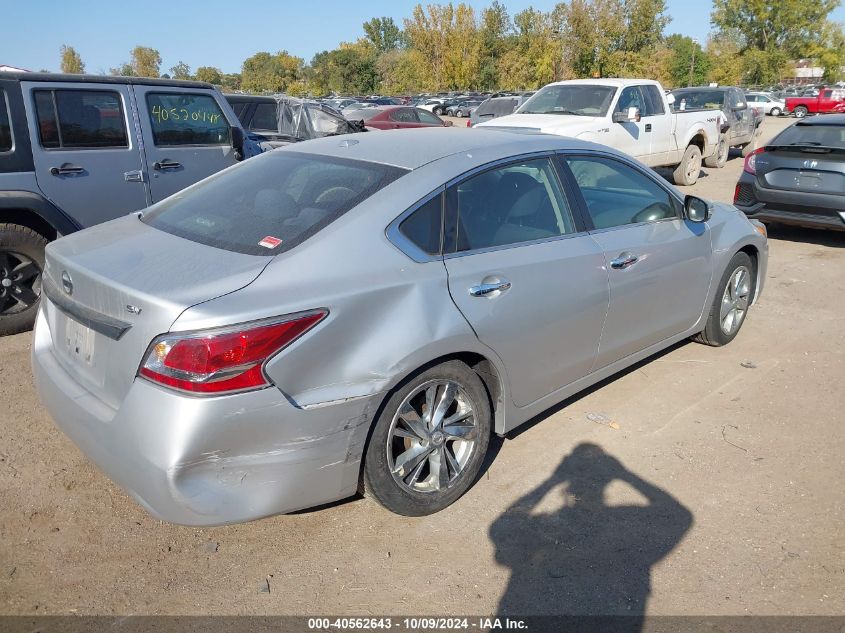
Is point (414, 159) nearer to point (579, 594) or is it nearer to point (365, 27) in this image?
point (579, 594)

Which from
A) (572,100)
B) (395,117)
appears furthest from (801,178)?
(395,117)

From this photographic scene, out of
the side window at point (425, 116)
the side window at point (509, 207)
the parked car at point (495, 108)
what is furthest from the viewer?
the side window at point (425, 116)

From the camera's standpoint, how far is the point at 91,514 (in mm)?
3189

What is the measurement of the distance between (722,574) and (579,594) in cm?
62

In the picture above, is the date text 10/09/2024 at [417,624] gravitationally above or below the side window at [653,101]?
below

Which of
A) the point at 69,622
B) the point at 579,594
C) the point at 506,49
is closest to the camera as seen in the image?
the point at 69,622

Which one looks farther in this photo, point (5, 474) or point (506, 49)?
point (506, 49)

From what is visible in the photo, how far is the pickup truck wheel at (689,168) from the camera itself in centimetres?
1272

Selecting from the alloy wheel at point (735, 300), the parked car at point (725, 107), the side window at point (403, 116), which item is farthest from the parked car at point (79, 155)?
the side window at point (403, 116)

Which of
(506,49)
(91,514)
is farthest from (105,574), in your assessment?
(506,49)

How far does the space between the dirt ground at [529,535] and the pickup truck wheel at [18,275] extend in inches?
47.2

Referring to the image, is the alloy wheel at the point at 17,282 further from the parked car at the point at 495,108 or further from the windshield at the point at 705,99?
the windshield at the point at 705,99

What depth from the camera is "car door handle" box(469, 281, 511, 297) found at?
3121 millimetres

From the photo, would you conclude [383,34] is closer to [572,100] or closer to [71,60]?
[71,60]
